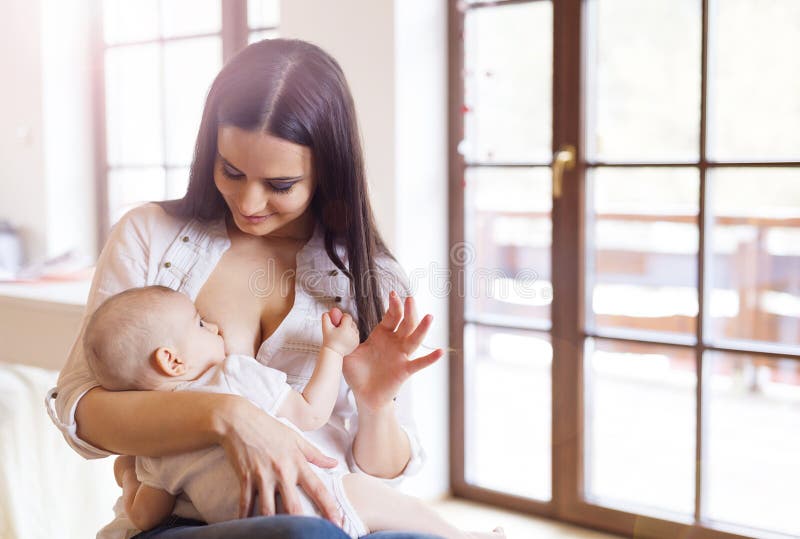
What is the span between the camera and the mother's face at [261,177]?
1287 millimetres

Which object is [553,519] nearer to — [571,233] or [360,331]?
[571,233]

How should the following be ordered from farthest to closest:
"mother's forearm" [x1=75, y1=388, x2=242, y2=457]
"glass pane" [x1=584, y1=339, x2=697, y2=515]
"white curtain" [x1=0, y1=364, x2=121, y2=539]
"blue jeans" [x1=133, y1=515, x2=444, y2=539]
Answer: "glass pane" [x1=584, y1=339, x2=697, y2=515] < "white curtain" [x1=0, y1=364, x2=121, y2=539] < "mother's forearm" [x1=75, y1=388, x2=242, y2=457] < "blue jeans" [x1=133, y1=515, x2=444, y2=539]

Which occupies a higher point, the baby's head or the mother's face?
the mother's face

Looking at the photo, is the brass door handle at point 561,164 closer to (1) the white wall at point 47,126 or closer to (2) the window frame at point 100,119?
(2) the window frame at point 100,119

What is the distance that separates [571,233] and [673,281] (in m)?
3.01

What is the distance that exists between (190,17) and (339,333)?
8.85 ft

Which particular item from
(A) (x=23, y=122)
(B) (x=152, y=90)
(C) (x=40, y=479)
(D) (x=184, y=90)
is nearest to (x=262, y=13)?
(D) (x=184, y=90)

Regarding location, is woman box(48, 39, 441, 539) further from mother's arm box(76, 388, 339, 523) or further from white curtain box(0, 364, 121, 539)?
white curtain box(0, 364, 121, 539)

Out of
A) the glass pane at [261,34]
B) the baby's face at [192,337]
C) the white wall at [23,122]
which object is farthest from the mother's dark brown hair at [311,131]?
the white wall at [23,122]

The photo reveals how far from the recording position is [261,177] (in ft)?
4.27

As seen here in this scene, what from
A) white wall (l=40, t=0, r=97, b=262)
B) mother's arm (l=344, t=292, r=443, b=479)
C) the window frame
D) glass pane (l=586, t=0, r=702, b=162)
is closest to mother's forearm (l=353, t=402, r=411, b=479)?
mother's arm (l=344, t=292, r=443, b=479)

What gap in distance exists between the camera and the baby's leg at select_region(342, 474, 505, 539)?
Result: 4.17 ft

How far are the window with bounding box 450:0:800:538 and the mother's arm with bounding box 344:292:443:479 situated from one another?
1.31 meters

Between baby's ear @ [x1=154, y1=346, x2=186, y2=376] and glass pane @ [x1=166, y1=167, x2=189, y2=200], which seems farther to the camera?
glass pane @ [x1=166, y1=167, x2=189, y2=200]
